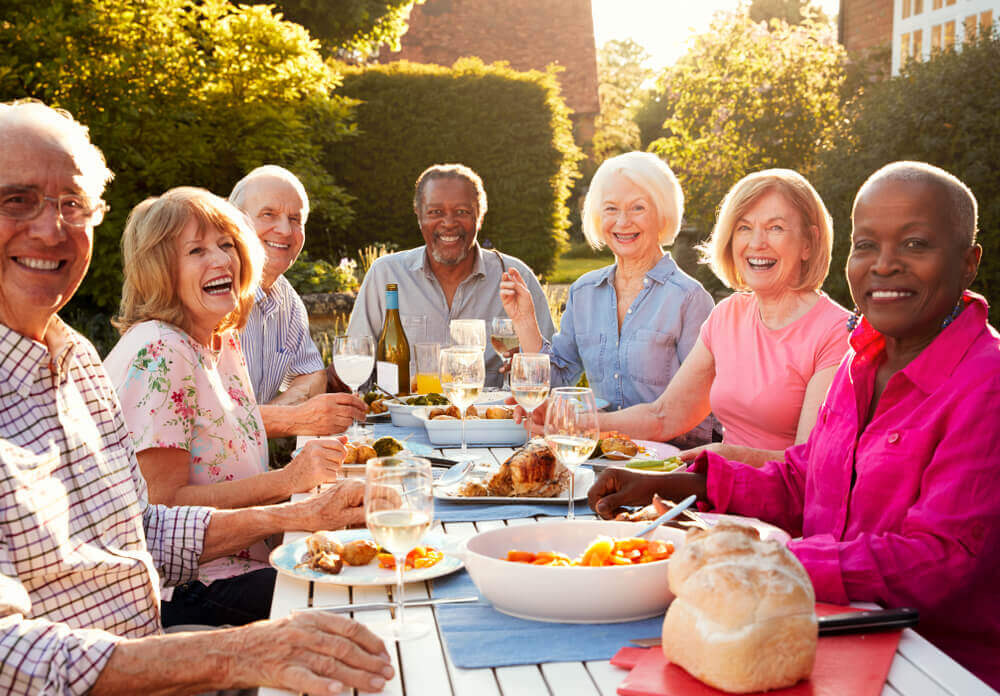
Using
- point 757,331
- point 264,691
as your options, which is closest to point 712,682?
point 264,691

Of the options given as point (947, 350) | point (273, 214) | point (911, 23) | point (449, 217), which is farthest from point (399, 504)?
point (911, 23)

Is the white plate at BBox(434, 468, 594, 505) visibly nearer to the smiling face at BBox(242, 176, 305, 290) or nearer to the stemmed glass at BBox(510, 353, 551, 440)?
the stemmed glass at BBox(510, 353, 551, 440)

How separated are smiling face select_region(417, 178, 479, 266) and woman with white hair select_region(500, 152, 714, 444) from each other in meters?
0.69

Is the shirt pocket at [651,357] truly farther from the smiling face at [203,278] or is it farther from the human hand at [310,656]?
the human hand at [310,656]

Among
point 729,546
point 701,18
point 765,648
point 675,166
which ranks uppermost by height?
point 701,18

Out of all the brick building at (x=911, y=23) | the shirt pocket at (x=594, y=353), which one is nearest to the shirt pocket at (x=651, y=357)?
the shirt pocket at (x=594, y=353)

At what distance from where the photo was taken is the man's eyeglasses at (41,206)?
168cm

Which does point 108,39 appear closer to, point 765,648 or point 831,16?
point 765,648

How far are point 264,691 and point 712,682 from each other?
0.65 meters

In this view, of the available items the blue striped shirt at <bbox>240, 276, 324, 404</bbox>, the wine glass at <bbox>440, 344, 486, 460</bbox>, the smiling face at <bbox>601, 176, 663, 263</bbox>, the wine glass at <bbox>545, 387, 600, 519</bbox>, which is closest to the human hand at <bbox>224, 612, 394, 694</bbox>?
the wine glass at <bbox>545, 387, 600, 519</bbox>

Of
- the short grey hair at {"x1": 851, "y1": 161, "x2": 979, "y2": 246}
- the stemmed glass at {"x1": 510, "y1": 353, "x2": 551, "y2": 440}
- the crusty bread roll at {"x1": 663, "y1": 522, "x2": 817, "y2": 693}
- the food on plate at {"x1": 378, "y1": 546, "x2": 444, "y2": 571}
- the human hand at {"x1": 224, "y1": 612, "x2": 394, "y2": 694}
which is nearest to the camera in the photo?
the crusty bread roll at {"x1": 663, "y1": 522, "x2": 817, "y2": 693}

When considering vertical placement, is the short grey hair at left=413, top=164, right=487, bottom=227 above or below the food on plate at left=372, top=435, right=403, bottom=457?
above

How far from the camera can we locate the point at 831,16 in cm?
3725

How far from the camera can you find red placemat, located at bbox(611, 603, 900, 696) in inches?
51.4
